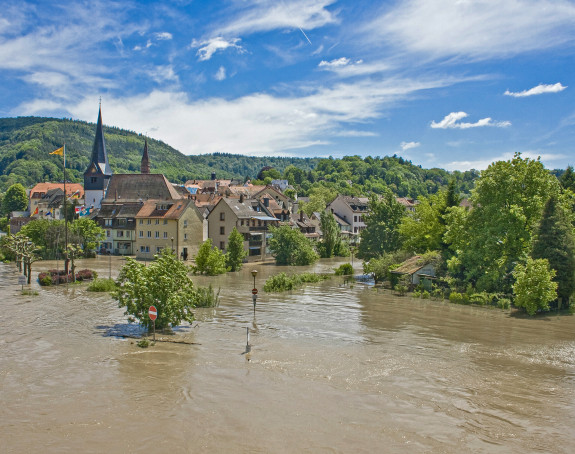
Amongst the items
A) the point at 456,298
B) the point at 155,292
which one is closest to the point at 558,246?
the point at 456,298

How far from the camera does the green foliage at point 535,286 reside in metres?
30.6

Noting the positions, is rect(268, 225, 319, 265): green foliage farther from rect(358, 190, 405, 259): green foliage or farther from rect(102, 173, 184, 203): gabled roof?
rect(102, 173, 184, 203): gabled roof

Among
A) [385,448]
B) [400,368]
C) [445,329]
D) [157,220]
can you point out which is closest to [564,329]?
[445,329]

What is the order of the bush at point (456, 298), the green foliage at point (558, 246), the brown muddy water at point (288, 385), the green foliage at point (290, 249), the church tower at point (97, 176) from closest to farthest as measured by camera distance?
the brown muddy water at point (288, 385)
the green foliage at point (558, 246)
the bush at point (456, 298)
the green foliage at point (290, 249)
the church tower at point (97, 176)

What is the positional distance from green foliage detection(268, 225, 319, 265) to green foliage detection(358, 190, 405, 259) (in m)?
10.2

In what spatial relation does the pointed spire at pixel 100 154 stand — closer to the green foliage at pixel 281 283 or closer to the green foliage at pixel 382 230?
the green foliage at pixel 382 230

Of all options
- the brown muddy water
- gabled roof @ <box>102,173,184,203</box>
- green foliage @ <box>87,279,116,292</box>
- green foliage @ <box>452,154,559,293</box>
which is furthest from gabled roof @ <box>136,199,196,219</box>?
green foliage @ <box>452,154,559,293</box>

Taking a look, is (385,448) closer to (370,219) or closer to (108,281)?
(108,281)

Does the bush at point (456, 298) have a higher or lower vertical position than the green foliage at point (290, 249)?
lower

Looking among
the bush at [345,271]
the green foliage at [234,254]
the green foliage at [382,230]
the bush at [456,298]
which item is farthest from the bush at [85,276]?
the bush at [456,298]

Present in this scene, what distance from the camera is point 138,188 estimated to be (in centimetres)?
8300

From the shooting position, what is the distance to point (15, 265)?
57.6 metres

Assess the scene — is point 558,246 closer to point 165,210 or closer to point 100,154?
point 165,210

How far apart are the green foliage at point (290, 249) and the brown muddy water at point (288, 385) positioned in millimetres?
32647
